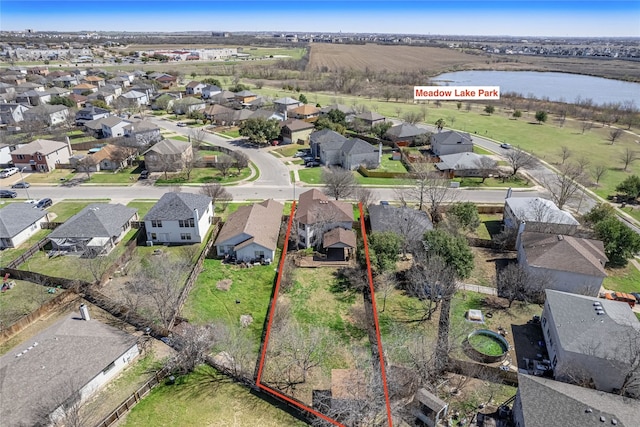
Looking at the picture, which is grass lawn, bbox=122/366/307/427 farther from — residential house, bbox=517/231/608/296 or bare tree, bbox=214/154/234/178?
bare tree, bbox=214/154/234/178

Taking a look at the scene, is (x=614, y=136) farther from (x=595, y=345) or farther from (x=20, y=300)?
(x=20, y=300)

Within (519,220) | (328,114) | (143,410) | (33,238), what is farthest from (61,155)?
(519,220)

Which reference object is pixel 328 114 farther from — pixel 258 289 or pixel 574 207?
pixel 258 289

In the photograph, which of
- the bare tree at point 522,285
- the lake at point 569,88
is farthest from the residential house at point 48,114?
the lake at point 569,88

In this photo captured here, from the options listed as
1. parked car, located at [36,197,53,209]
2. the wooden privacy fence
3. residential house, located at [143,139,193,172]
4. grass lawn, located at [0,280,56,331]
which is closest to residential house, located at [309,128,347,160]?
residential house, located at [143,139,193,172]

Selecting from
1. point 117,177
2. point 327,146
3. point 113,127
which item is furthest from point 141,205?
point 113,127

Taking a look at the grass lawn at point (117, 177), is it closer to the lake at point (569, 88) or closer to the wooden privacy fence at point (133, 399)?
the wooden privacy fence at point (133, 399)
